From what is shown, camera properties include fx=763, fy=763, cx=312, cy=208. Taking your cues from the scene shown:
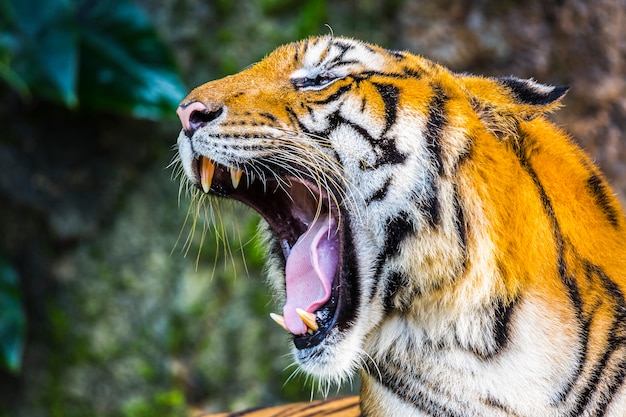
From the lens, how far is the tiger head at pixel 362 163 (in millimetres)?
1313

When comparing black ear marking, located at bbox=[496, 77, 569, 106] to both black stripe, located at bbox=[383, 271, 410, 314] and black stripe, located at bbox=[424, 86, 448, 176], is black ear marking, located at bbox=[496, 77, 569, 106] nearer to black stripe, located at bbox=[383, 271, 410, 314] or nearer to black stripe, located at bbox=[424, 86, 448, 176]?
black stripe, located at bbox=[424, 86, 448, 176]

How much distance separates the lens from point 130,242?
3.40m

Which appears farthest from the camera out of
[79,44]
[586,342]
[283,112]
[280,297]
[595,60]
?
[79,44]

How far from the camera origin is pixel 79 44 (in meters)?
3.29

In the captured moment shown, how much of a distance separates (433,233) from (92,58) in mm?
2366

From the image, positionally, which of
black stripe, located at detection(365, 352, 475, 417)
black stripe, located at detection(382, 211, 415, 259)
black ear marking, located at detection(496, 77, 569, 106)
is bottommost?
black stripe, located at detection(365, 352, 475, 417)

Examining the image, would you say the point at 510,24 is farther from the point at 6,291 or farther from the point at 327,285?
the point at 6,291

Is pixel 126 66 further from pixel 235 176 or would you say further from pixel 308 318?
pixel 308 318

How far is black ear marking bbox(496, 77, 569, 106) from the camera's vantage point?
1.38 m

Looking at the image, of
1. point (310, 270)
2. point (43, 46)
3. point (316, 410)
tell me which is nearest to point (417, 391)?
point (310, 270)

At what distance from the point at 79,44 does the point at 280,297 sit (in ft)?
7.17

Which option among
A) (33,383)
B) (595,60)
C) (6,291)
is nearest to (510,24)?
(595,60)

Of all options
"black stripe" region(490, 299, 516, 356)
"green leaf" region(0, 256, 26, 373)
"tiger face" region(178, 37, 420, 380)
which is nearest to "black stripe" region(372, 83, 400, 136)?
Answer: "tiger face" region(178, 37, 420, 380)

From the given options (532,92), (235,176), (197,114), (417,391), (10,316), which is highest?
(532,92)
